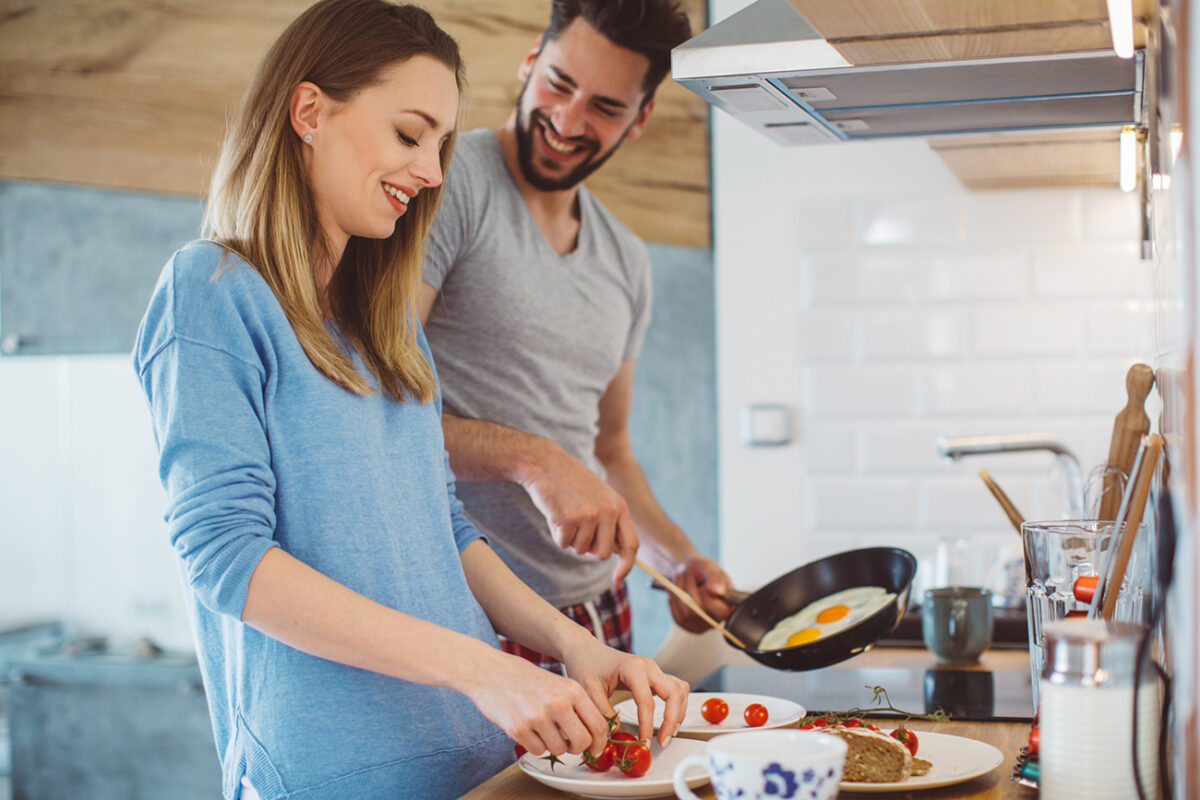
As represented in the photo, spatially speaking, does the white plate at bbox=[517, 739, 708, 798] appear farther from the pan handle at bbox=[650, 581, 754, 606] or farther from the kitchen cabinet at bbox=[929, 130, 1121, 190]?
the kitchen cabinet at bbox=[929, 130, 1121, 190]

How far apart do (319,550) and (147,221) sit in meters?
1.73

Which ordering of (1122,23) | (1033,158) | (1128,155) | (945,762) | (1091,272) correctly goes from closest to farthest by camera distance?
(1122,23) → (945,762) → (1128,155) → (1033,158) → (1091,272)

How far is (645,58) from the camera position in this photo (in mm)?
1798

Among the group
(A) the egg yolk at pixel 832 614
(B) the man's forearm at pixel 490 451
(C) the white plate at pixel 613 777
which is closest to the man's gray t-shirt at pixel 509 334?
(B) the man's forearm at pixel 490 451

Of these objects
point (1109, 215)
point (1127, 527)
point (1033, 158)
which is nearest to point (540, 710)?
point (1127, 527)

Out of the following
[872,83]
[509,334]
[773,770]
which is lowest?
[773,770]

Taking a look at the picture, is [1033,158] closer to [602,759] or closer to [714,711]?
[714,711]

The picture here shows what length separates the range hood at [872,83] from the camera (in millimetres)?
1229

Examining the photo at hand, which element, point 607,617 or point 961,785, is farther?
point 607,617

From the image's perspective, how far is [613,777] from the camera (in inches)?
38.7

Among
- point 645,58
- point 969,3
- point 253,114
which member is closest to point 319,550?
point 253,114

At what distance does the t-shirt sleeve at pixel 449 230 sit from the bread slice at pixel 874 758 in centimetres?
90

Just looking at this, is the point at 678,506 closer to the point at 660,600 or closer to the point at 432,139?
the point at 660,600

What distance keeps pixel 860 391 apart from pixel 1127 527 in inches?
72.5
